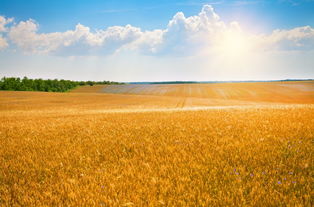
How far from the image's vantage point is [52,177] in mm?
3818

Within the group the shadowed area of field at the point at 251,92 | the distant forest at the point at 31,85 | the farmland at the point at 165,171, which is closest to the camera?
the farmland at the point at 165,171

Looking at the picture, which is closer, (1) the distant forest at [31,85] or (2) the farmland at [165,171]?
(2) the farmland at [165,171]

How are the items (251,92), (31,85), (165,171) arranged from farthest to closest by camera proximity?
(31,85) < (251,92) < (165,171)

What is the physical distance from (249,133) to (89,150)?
508cm

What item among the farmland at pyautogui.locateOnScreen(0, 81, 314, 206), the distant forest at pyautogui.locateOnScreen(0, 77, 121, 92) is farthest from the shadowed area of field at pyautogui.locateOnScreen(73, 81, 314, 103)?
the farmland at pyautogui.locateOnScreen(0, 81, 314, 206)

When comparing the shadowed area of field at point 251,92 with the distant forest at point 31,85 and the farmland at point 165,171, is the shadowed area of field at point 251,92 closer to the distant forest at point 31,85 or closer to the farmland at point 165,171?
the distant forest at point 31,85

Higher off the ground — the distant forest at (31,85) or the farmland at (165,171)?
the distant forest at (31,85)

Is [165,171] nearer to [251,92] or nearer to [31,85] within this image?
[251,92]

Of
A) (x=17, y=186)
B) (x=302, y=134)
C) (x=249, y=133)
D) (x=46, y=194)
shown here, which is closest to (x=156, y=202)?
(x=46, y=194)

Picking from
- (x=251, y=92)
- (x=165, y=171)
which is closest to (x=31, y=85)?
(x=251, y=92)

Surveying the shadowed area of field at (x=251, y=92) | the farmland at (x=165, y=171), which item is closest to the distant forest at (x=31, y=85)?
the shadowed area of field at (x=251, y=92)

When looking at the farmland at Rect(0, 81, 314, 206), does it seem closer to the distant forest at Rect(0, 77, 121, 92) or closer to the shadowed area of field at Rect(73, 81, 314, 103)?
the shadowed area of field at Rect(73, 81, 314, 103)

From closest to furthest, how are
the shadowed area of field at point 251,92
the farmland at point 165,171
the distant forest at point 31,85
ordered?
1. the farmland at point 165,171
2. the shadowed area of field at point 251,92
3. the distant forest at point 31,85

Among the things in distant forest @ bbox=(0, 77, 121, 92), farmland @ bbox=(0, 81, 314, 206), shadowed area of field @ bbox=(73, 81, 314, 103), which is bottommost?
farmland @ bbox=(0, 81, 314, 206)
